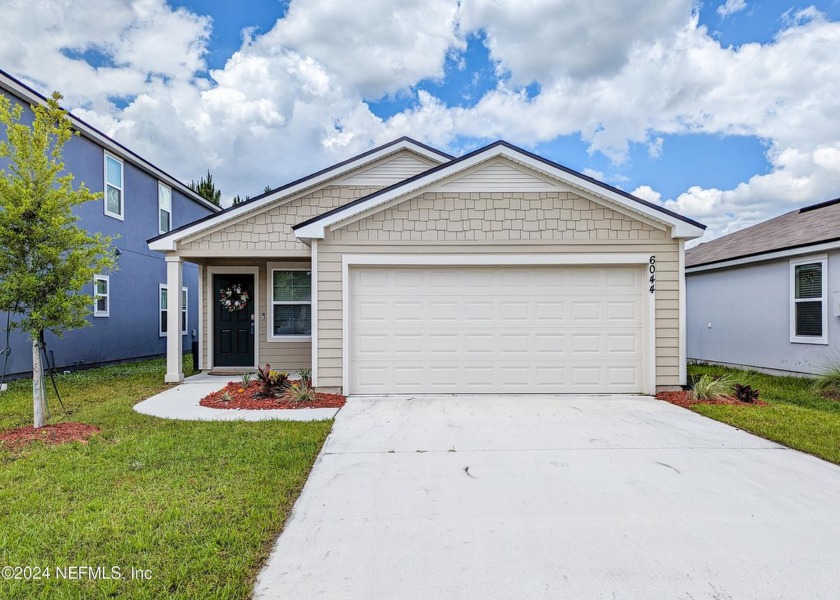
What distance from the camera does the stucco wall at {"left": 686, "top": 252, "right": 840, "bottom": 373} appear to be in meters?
9.27

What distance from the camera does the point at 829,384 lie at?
7.91 metres

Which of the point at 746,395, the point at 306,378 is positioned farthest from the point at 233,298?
the point at 746,395

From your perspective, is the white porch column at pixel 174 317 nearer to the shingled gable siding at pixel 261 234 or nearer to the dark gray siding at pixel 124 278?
the shingled gable siding at pixel 261 234

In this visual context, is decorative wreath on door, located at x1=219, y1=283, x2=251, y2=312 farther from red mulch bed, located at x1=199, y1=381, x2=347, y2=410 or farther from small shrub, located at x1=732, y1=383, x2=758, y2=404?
small shrub, located at x1=732, y1=383, x2=758, y2=404

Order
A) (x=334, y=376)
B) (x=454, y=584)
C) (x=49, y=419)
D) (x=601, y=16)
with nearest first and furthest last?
(x=454, y=584) → (x=49, y=419) → (x=334, y=376) → (x=601, y=16)

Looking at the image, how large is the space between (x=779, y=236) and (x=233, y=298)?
41.8 ft

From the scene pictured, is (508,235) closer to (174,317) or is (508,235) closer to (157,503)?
(157,503)

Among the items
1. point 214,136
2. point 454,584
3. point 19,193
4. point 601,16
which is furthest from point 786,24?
point 214,136

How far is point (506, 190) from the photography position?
7.65m

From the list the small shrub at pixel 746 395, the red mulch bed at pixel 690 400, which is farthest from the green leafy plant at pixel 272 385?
the small shrub at pixel 746 395

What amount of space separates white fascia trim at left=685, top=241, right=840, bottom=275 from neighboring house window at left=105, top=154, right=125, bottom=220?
51.1 ft

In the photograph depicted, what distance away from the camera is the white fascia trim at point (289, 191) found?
29.3ft

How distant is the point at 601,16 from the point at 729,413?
8.29 m

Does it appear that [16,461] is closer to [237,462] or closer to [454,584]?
[237,462]
